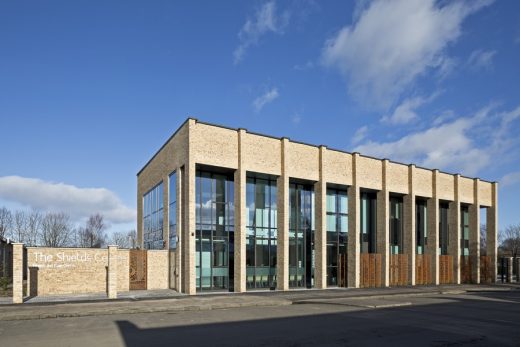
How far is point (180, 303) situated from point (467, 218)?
3315cm

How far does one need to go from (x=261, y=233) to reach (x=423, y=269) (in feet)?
53.9

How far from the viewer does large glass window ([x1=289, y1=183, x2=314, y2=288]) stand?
30.9 meters

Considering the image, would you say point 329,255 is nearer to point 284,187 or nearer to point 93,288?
point 284,187

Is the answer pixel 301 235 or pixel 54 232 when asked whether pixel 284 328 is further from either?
pixel 54 232

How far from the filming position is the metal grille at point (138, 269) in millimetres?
27453

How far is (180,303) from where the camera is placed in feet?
67.5

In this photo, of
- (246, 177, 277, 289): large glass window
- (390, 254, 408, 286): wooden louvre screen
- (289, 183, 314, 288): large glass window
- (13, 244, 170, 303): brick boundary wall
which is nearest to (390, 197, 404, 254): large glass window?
(390, 254, 408, 286): wooden louvre screen

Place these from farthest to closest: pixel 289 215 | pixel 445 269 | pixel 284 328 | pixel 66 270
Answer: pixel 445 269 < pixel 289 215 < pixel 66 270 < pixel 284 328

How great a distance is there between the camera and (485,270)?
42688mm

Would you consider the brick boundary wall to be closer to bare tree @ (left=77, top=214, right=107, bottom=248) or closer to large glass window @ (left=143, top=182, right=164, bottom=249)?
large glass window @ (left=143, top=182, right=164, bottom=249)

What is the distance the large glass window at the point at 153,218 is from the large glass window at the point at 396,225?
1871 cm

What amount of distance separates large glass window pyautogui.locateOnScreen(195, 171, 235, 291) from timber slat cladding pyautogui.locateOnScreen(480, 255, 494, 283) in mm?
27195

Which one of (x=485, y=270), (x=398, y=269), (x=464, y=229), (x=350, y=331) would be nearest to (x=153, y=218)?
(x=398, y=269)

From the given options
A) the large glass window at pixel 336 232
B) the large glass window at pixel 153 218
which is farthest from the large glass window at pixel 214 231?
the large glass window at pixel 336 232
